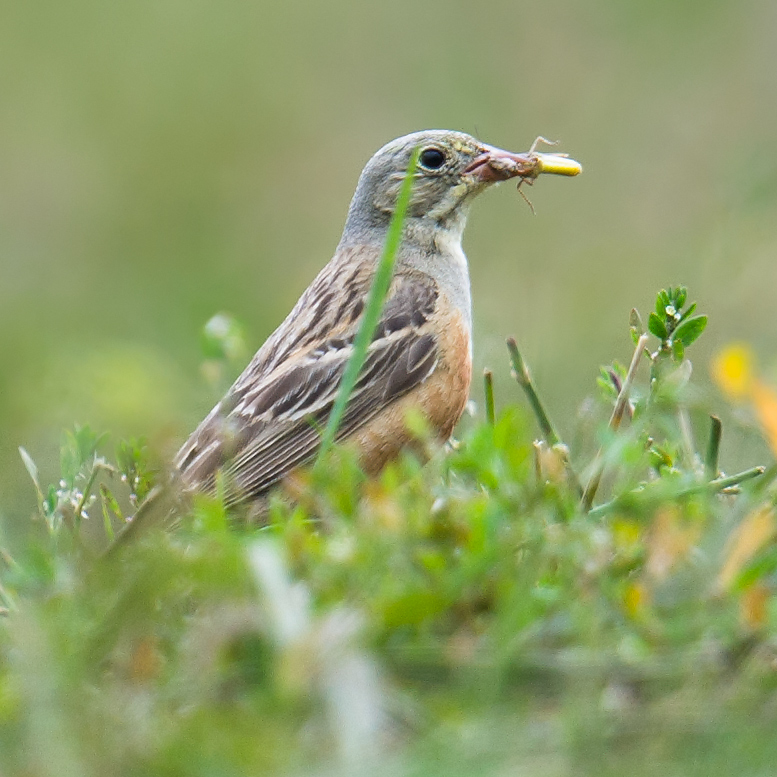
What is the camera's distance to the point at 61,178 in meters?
13.9

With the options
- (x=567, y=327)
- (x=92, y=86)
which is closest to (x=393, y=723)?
(x=567, y=327)

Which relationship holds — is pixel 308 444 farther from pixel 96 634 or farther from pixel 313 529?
pixel 96 634

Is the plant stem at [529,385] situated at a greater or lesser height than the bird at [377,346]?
lesser

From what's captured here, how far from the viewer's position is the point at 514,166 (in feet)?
22.0

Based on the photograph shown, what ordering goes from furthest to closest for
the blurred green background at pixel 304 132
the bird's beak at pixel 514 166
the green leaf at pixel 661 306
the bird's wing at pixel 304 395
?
the blurred green background at pixel 304 132
the bird's beak at pixel 514 166
the bird's wing at pixel 304 395
the green leaf at pixel 661 306

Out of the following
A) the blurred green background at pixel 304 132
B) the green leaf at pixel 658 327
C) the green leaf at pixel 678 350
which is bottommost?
the green leaf at pixel 678 350

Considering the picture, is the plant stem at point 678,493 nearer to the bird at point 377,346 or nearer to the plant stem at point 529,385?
the plant stem at point 529,385

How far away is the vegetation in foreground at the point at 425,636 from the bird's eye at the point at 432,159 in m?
3.62

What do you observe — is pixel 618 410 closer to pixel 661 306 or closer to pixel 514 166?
pixel 661 306

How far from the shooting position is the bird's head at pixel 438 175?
683 cm

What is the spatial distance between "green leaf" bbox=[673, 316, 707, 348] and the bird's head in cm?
260

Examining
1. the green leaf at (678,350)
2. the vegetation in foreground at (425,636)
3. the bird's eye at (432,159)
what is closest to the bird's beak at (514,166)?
the bird's eye at (432,159)

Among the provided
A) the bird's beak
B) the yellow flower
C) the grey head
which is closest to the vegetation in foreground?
the yellow flower

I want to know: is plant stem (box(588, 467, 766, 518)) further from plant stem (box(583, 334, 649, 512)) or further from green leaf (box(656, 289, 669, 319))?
green leaf (box(656, 289, 669, 319))
